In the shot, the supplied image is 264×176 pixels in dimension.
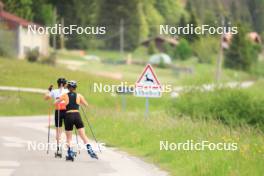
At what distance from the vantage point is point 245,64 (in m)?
122

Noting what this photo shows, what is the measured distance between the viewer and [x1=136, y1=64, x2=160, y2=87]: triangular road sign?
2689 centimetres

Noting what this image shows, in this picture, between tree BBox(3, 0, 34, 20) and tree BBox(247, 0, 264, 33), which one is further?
tree BBox(247, 0, 264, 33)

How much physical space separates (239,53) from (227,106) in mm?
84296

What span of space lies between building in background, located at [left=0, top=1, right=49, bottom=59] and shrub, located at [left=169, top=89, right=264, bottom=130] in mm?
37326

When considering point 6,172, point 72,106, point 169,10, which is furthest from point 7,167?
point 169,10

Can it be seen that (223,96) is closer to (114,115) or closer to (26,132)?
(114,115)

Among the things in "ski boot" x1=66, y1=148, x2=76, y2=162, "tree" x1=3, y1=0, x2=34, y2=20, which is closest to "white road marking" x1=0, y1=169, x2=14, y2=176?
"ski boot" x1=66, y1=148, x2=76, y2=162

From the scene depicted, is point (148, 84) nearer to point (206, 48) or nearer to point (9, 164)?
point (9, 164)

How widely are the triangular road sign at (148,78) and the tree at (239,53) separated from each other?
92.0 m

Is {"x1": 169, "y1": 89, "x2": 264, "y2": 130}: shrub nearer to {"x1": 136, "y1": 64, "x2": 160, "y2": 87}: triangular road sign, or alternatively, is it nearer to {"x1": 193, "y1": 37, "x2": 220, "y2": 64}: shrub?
{"x1": 136, "y1": 64, "x2": 160, "y2": 87}: triangular road sign

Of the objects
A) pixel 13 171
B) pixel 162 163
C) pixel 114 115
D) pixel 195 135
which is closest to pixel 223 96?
pixel 114 115

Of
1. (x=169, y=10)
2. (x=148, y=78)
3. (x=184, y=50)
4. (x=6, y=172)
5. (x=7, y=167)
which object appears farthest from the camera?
(x=169, y=10)

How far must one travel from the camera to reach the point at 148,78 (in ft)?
88.5

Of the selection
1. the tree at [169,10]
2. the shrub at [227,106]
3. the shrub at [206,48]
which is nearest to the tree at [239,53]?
the shrub at [206,48]
